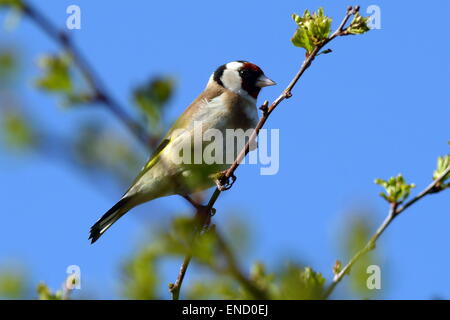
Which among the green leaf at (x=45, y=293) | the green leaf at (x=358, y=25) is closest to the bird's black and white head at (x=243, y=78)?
the green leaf at (x=358, y=25)

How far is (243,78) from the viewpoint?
15.8ft

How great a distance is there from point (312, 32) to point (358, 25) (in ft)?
0.56

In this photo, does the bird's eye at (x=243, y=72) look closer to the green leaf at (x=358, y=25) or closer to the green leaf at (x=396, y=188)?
the green leaf at (x=358, y=25)

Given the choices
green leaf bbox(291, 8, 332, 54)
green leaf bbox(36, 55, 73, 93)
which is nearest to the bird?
green leaf bbox(291, 8, 332, 54)

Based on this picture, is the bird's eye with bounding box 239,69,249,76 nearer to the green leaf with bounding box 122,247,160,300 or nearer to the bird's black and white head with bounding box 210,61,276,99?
the bird's black and white head with bounding box 210,61,276,99

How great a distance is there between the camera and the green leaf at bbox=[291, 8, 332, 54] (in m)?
1.87

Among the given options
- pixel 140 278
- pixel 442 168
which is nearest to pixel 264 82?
pixel 442 168

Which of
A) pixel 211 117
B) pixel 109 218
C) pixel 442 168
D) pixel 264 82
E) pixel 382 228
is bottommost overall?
pixel 382 228

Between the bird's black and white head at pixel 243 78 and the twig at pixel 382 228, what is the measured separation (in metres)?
3.13

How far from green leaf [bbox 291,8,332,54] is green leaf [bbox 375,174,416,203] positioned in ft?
1.88

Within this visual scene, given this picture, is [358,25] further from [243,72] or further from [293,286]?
[243,72]

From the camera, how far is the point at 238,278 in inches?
34.0
